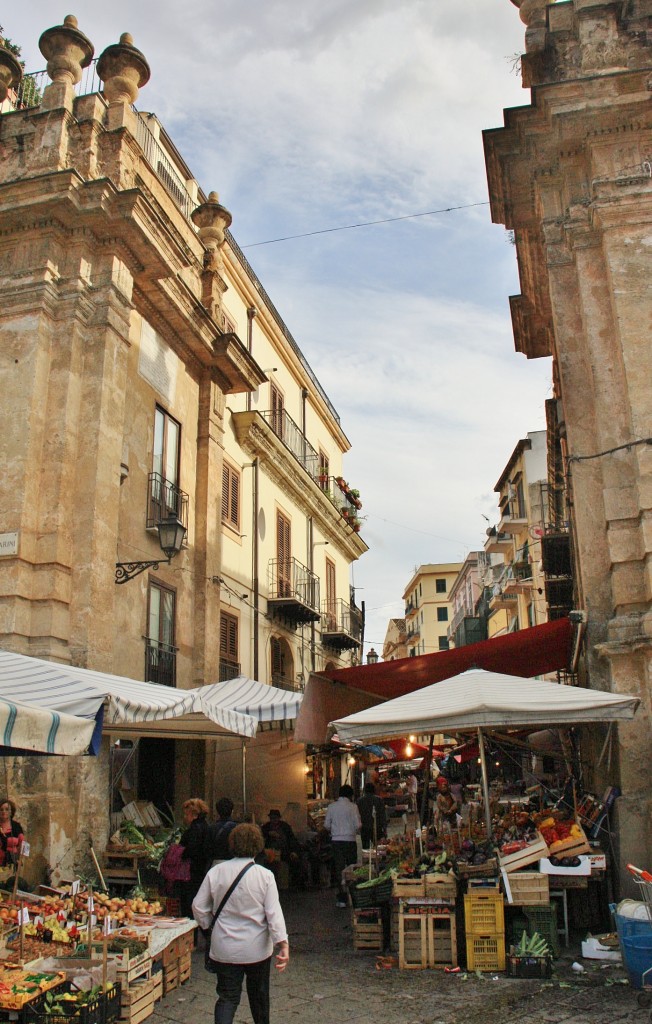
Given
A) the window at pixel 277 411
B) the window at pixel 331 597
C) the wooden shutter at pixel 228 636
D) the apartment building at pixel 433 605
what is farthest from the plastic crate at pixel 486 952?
the apartment building at pixel 433 605

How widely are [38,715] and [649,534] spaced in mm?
6146

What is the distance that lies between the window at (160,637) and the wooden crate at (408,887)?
5.64 meters

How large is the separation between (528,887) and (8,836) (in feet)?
15.6

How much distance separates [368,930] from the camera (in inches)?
306

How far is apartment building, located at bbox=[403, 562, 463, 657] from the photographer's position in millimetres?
63969

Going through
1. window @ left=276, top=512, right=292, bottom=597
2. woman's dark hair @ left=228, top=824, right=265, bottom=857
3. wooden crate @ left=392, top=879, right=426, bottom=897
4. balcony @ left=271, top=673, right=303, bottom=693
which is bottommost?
wooden crate @ left=392, top=879, right=426, bottom=897

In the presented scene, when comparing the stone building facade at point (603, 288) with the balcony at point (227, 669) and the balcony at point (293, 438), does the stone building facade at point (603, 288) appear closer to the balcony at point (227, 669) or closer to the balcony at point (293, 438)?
the balcony at point (227, 669)

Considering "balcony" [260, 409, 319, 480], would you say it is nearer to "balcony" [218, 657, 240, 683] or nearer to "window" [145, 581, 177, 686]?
"balcony" [218, 657, 240, 683]

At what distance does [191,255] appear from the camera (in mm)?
14406

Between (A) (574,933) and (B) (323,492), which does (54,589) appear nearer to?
(A) (574,933)

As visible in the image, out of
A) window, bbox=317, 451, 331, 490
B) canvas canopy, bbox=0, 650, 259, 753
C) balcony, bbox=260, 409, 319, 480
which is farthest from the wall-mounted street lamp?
window, bbox=317, 451, 331, 490

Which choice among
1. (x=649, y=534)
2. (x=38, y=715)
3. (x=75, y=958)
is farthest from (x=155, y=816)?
(x=649, y=534)

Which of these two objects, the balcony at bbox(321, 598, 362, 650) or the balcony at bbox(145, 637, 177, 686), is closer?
the balcony at bbox(145, 637, 177, 686)

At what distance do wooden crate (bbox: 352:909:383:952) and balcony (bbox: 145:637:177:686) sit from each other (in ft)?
17.0
